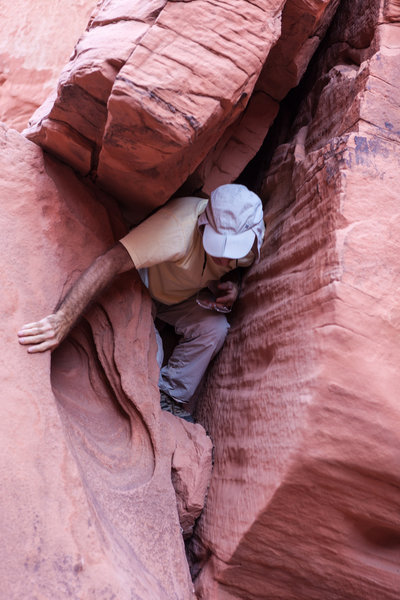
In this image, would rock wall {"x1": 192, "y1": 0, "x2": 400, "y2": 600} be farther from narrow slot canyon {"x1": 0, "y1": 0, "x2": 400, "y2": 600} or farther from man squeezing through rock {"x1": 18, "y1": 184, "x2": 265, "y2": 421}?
man squeezing through rock {"x1": 18, "y1": 184, "x2": 265, "y2": 421}

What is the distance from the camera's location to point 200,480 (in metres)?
2.47

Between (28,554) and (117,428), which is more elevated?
(28,554)

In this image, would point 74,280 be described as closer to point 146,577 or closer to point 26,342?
point 26,342

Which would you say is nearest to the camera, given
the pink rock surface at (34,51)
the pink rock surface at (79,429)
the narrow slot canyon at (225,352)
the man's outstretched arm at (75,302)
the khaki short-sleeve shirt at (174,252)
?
the pink rock surface at (79,429)

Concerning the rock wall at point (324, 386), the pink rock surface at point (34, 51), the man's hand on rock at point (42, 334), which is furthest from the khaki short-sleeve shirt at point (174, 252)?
the pink rock surface at point (34, 51)

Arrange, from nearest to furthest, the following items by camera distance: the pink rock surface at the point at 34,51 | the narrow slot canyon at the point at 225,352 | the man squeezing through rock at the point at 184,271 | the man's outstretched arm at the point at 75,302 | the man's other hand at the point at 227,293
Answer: the narrow slot canyon at the point at 225,352, the man's outstretched arm at the point at 75,302, the man squeezing through rock at the point at 184,271, the man's other hand at the point at 227,293, the pink rock surface at the point at 34,51

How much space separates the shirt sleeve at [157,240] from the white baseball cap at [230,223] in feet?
0.38

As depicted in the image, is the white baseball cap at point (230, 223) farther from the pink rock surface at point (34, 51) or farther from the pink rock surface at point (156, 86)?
the pink rock surface at point (34, 51)

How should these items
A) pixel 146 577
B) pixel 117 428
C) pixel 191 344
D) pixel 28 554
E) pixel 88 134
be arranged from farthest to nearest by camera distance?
pixel 191 344 < pixel 117 428 < pixel 88 134 < pixel 146 577 < pixel 28 554

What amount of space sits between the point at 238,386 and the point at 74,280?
86 centimetres

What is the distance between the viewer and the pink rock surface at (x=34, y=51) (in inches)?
153

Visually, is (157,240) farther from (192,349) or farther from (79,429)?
(79,429)

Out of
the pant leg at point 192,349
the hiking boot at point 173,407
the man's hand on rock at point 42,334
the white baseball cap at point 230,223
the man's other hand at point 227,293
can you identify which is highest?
the white baseball cap at point 230,223

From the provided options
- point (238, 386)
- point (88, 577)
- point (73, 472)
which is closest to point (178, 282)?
point (238, 386)
